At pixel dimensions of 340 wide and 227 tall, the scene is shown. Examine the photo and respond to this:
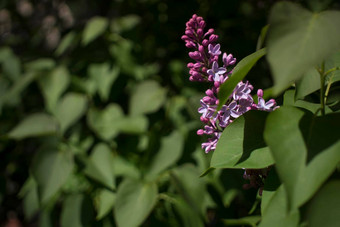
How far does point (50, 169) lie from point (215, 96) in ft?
2.50

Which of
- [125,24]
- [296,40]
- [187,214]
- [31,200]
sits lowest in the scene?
[31,200]

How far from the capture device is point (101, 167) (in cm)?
133

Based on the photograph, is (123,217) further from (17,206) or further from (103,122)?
(17,206)

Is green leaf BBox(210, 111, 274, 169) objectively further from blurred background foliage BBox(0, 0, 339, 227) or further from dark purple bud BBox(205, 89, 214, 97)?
blurred background foliage BBox(0, 0, 339, 227)

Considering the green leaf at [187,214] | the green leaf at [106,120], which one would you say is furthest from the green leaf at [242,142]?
the green leaf at [106,120]

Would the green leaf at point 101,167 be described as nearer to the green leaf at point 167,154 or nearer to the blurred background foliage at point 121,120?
the blurred background foliage at point 121,120

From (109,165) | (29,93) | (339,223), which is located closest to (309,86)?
(339,223)

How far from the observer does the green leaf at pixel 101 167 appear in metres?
1.28

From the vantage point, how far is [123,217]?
107 cm

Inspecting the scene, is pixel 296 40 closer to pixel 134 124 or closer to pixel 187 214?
pixel 187 214

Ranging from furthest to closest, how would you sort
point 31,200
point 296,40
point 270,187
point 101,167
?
point 31,200 → point 101,167 → point 270,187 → point 296,40

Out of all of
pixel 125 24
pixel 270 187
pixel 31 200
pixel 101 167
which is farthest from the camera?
pixel 125 24

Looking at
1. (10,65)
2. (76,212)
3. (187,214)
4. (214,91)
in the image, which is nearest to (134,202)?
(187,214)

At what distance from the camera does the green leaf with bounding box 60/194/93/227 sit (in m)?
1.29
